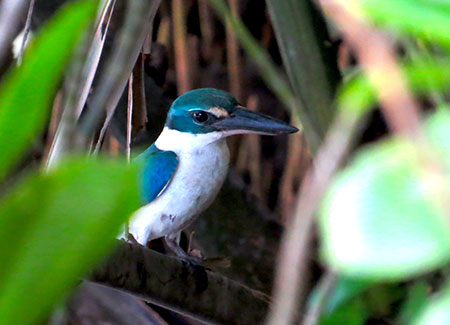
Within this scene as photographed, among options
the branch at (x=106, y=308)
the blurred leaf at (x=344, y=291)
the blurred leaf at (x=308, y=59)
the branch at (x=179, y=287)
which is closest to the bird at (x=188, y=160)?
the branch at (x=106, y=308)

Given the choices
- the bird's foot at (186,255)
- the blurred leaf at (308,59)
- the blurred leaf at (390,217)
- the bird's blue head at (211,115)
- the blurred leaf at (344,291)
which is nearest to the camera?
the blurred leaf at (390,217)

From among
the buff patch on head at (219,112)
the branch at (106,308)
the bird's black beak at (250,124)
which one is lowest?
the branch at (106,308)

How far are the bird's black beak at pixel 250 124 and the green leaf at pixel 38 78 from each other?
1.59 m

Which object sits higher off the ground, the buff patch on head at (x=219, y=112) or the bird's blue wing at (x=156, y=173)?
the buff patch on head at (x=219, y=112)

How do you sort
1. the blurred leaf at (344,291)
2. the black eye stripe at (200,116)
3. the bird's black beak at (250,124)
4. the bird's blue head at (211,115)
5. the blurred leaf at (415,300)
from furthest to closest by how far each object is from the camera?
1. the black eye stripe at (200,116)
2. the bird's blue head at (211,115)
3. the bird's black beak at (250,124)
4. the blurred leaf at (415,300)
5. the blurred leaf at (344,291)

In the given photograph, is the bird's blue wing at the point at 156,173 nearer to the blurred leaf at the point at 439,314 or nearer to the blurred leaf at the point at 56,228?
the blurred leaf at the point at 56,228

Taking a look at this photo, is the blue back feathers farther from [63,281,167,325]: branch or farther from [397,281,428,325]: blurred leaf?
[397,281,428,325]: blurred leaf

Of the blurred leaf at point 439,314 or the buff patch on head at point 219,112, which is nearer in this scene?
the blurred leaf at point 439,314

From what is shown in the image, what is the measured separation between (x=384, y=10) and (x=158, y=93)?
2087 millimetres

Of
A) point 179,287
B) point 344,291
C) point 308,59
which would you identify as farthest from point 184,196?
point 344,291

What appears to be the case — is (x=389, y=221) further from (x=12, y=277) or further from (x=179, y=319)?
(x=179, y=319)

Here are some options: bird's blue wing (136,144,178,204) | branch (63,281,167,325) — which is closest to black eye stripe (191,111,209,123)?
bird's blue wing (136,144,178,204)

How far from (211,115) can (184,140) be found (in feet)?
0.41

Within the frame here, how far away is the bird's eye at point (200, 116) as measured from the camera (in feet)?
7.29
